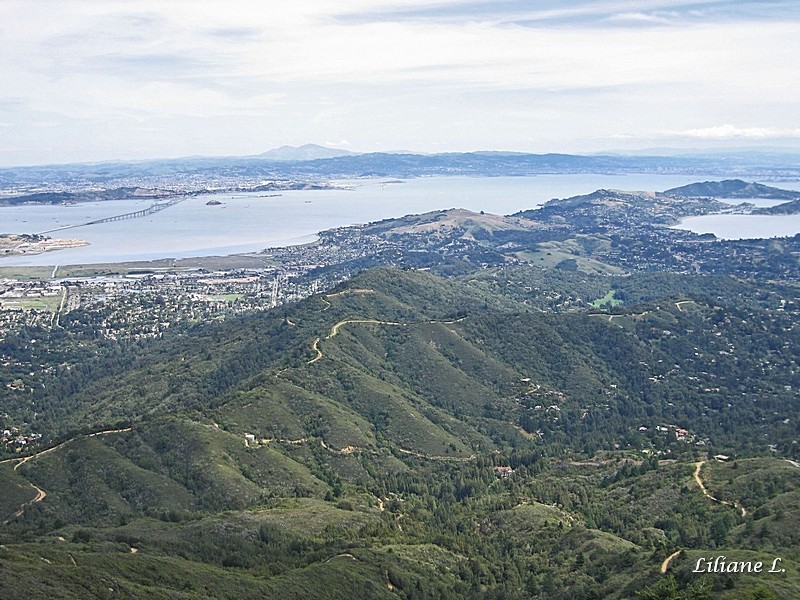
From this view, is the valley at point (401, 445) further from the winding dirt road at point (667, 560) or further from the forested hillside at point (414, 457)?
the winding dirt road at point (667, 560)

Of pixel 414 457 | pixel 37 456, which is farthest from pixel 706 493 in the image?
pixel 37 456

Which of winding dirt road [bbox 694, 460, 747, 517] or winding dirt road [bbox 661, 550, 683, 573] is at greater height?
winding dirt road [bbox 661, 550, 683, 573]

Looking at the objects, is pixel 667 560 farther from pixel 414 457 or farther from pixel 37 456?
pixel 37 456

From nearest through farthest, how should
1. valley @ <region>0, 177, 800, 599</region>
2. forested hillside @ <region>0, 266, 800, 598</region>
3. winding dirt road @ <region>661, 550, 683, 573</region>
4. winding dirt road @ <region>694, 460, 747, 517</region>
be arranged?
1. winding dirt road @ <region>661, 550, 683, 573</region>
2. forested hillside @ <region>0, 266, 800, 598</region>
3. valley @ <region>0, 177, 800, 599</region>
4. winding dirt road @ <region>694, 460, 747, 517</region>

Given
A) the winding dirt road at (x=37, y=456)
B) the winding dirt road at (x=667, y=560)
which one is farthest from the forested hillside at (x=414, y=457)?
the winding dirt road at (x=667, y=560)

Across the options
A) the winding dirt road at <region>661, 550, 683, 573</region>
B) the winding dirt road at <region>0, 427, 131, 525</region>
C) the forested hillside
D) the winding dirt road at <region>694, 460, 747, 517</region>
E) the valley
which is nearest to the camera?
the winding dirt road at <region>661, 550, 683, 573</region>

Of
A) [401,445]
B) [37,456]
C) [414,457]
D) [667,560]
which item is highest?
[37,456]

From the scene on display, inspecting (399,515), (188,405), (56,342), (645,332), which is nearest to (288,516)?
(399,515)

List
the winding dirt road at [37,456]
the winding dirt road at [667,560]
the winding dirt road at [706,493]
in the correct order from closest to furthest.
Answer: the winding dirt road at [667,560] < the winding dirt road at [706,493] < the winding dirt road at [37,456]

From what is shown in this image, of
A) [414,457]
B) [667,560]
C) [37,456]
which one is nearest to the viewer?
A: [667,560]

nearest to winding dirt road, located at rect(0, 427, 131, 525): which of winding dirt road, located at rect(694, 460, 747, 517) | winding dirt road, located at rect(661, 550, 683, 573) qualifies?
winding dirt road, located at rect(661, 550, 683, 573)

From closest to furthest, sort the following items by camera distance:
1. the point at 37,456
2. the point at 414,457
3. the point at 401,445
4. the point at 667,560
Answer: the point at 667,560 < the point at 37,456 < the point at 414,457 < the point at 401,445

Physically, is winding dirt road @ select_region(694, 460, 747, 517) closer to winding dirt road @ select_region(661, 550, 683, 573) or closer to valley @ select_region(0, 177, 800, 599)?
valley @ select_region(0, 177, 800, 599)
